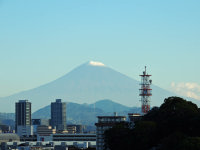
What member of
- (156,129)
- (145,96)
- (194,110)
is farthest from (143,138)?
(145,96)

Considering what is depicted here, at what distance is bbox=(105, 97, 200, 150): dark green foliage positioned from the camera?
100 meters

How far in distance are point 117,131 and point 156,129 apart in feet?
42.7

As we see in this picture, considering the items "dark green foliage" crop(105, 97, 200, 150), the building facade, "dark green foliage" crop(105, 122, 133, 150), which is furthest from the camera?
the building facade

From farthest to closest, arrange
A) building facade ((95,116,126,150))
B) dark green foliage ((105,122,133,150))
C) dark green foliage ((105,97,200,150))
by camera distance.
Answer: building facade ((95,116,126,150)), dark green foliage ((105,122,133,150)), dark green foliage ((105,97,200,150))

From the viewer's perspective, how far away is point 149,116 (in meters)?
127

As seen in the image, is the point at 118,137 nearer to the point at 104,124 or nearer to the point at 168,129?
the point at 168,129

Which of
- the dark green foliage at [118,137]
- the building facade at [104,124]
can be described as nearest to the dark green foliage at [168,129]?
the dark green foliage at [118,137]

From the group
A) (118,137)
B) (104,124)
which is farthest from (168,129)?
(104,124)

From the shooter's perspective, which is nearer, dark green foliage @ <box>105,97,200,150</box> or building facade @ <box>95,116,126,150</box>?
dark green foliage @ <box>105,97,200,150</box>

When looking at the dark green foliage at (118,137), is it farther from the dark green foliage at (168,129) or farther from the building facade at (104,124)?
the building facade at (104,124)

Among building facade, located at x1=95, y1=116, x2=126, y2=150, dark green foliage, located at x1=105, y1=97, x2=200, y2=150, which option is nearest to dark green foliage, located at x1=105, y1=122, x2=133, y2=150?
dark green foliage, located at x1=105, y1=97, x2=200, y2=150

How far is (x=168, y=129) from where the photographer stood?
109 metres

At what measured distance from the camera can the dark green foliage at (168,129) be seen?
10031cm

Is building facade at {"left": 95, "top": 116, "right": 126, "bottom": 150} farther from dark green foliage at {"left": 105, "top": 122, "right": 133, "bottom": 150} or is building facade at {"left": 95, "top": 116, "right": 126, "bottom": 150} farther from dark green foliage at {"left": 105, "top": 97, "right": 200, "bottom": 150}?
dark green foliage at {"left": 105, "top": 97, "right": 200, "bottom": 150}
